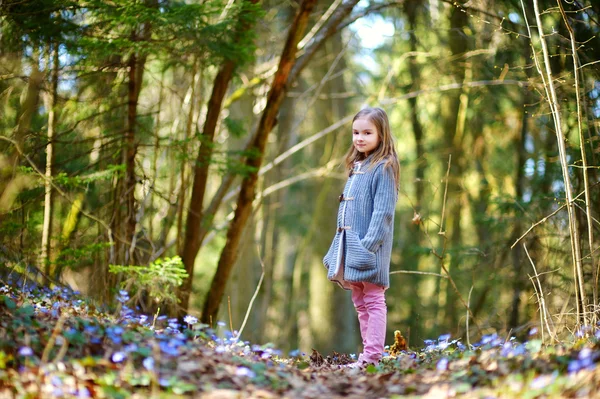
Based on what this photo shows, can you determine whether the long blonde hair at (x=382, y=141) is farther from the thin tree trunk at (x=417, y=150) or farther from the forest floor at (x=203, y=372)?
the thin tree trunk at (x=417, y=150)

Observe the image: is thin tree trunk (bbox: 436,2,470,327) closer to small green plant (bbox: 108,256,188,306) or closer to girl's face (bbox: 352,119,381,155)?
girl's face (bbox: 352,119,381,155)

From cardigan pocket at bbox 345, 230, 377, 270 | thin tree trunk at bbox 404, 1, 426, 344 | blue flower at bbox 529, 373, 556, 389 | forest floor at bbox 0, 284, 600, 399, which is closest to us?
blue flower at bbox 529, 373, 556, 389

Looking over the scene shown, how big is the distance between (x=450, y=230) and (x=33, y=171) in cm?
899

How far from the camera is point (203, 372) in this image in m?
3.07

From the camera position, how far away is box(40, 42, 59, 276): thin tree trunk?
5.54 metres

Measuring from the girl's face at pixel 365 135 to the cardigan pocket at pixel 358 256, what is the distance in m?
0.71

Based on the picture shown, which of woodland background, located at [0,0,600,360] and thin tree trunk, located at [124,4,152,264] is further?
thin tree trunk, located at [124,4,152,264]

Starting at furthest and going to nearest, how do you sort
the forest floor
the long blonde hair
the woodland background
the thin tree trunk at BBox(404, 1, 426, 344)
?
the thin tree trunk at BBox(404, 1, 426, 344) → the woodland background → the long blonde hair → the forest floor

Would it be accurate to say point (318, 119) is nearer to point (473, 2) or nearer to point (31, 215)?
point (473, 2)

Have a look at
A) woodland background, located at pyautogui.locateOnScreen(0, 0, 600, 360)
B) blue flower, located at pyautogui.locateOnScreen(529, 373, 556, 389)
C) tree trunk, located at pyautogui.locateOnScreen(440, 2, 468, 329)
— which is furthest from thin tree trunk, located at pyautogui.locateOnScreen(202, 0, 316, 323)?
tree trunk, located at pyautogui.locateOnScreen(440, 2, 468, 329)

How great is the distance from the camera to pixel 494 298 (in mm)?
11633

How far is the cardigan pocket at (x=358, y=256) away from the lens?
432cm

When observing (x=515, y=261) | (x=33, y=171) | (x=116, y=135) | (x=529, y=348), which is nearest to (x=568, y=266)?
(x=515, y=261)

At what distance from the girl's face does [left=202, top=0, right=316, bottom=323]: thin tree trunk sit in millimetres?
1783
